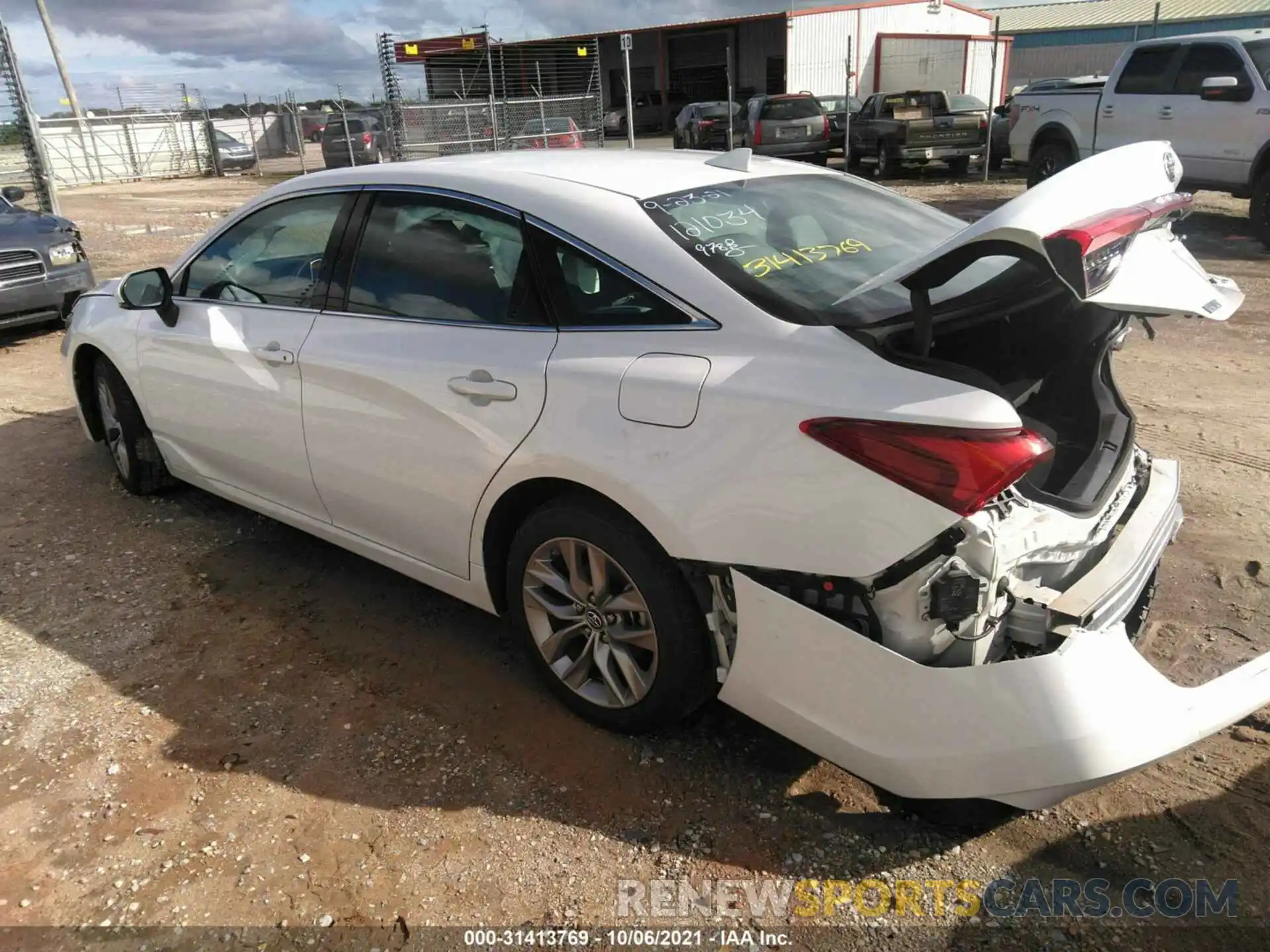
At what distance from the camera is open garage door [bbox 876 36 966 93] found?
31.2 metres

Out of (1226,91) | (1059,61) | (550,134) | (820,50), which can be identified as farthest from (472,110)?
(1059,61)

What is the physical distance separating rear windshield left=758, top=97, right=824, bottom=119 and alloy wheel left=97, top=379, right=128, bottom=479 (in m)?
16.3

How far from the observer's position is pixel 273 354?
11.7 feet

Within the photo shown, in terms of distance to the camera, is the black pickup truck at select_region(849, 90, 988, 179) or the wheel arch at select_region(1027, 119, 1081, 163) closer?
the wheel arch at select_region(1027, 119, 1081, 163)

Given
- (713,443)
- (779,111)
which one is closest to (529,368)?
(713,443)

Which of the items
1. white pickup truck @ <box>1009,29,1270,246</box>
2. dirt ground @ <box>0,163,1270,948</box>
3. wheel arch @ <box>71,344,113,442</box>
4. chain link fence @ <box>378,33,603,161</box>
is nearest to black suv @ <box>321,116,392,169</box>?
chain link fence @ <box>378,33,603,161</box>

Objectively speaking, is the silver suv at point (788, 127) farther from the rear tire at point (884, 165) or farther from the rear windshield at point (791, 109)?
the rear tire at point (884, 165)

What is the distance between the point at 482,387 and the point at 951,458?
1408 millimetres

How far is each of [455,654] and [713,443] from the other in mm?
1591

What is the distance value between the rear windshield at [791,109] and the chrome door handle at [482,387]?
693 inches

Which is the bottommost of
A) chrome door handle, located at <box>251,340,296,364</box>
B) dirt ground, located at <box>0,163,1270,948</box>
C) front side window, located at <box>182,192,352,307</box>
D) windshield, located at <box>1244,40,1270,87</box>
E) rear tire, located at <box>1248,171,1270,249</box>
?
dirt ground, located at <box>0,163,1270,948</box>

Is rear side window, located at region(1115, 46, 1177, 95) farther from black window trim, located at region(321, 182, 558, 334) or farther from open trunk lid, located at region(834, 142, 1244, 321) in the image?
black window trim, located at region(321, 182, 558, 334)

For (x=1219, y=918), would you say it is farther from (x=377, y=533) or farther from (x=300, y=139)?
(x=300, y=139)

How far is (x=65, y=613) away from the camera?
12.7 feet
